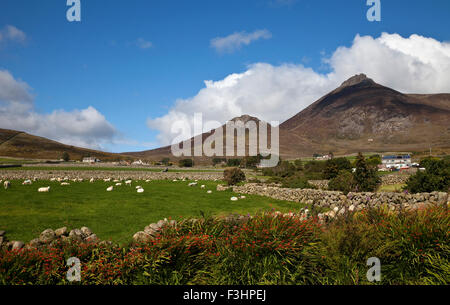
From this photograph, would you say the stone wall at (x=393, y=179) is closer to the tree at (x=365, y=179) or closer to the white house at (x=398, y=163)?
the tree at (x=365, y=179)

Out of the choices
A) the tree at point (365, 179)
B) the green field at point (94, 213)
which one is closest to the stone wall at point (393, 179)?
the tree at point (365, 179)

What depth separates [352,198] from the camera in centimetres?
1548

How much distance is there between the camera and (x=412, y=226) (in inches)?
249

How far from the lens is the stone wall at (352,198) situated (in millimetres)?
12131

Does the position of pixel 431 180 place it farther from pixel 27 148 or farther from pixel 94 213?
pixel 27 148

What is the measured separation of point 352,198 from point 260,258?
11512 millimetres

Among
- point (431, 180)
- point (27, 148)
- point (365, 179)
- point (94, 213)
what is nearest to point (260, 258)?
point (94, 213)

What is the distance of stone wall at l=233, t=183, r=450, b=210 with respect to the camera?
12131mm

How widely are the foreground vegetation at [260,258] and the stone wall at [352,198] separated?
8.26 feet

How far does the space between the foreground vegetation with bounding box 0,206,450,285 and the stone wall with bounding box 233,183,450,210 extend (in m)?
2.52
